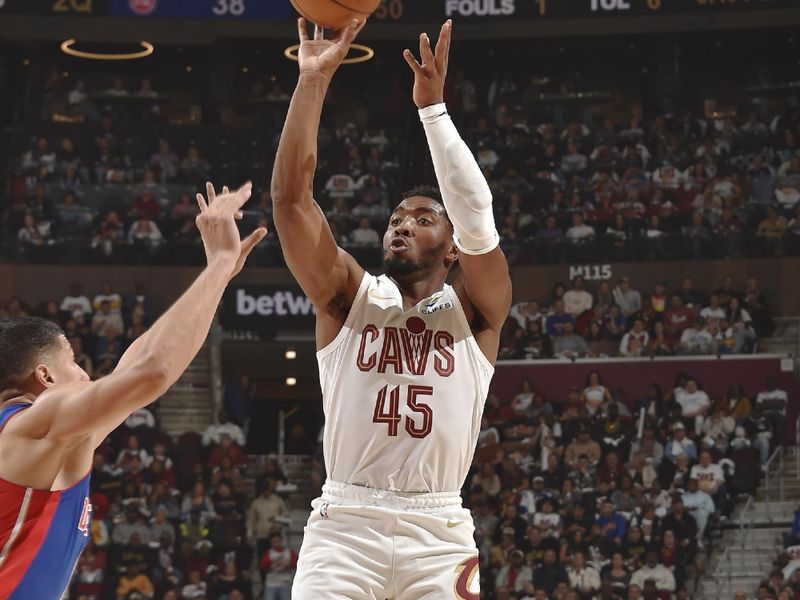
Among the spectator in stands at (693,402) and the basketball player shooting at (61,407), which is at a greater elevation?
the basketball player shooting at (61,407)

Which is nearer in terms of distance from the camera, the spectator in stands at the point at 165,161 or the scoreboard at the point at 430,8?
the scoreboard at the point at 430,8

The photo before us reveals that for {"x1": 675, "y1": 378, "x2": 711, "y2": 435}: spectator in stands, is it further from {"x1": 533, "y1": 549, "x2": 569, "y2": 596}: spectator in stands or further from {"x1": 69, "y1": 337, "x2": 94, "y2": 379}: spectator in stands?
{"x1": 69, "y1": 337, "x2": 94, "y2": 379}: spectator in stands

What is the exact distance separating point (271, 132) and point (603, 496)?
387 inches

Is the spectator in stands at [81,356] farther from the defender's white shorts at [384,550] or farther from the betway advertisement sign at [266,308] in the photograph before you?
the defender's white shorts at [384,550]

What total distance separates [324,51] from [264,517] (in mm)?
10272

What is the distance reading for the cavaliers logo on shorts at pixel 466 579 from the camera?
4656 mm

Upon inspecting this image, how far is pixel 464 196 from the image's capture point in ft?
15.6

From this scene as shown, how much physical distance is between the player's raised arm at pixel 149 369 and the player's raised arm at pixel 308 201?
1.00m

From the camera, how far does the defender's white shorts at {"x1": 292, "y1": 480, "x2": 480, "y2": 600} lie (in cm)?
460

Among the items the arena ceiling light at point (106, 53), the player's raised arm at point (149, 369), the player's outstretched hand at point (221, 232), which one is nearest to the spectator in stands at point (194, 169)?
the arena ceiling light at point (106, 53)

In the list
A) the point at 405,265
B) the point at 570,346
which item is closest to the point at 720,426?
the point at 570,346

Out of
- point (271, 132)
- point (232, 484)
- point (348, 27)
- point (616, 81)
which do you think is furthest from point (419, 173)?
point (348, 27)

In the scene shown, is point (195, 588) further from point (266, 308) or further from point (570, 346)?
point (570, 346)

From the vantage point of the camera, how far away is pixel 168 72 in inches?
967
